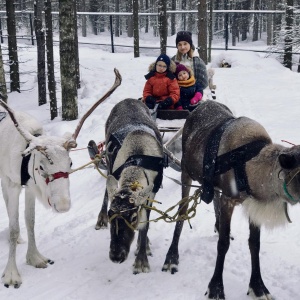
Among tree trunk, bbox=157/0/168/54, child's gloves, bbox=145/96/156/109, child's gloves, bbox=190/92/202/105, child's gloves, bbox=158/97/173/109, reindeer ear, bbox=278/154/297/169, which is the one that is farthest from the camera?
tree trunk, bbox=157/0/168/54

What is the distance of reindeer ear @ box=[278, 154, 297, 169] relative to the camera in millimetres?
2865

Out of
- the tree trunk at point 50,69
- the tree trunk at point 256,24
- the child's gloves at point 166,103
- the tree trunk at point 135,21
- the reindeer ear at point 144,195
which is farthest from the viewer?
the tree trunk at point 256,24

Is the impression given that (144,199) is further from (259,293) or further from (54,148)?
(259,293)

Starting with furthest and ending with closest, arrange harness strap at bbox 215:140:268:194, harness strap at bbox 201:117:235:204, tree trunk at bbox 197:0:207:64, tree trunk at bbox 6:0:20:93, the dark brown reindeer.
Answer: tree trunk at bbox 6:0:20:93 → tree trunk at bbox 197:0:207:64 → harness strap at bbox 201:117:235:204 → harness strap at bbox 215:140:268:194 → the dark brown reindeer

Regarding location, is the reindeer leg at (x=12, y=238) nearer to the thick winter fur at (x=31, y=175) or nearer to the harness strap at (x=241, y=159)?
the thick winter fur at (x=31, y=175)

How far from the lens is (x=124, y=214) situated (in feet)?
11.2

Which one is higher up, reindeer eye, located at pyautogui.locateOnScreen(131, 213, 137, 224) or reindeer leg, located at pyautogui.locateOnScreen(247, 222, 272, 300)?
reindeer eye, located at pyautogui.locateOnScreen(131, 213, 137, 224)

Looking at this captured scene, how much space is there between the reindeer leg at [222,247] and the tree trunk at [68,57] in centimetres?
685

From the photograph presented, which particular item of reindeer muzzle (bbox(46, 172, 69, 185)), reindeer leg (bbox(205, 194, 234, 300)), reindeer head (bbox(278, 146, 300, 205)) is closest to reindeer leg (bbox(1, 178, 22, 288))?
reindeer muzzle (bbox(46, 172, 69, 185))

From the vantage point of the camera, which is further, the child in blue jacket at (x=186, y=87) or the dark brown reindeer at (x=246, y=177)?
the child in blue jacket at (x=186, y=87)

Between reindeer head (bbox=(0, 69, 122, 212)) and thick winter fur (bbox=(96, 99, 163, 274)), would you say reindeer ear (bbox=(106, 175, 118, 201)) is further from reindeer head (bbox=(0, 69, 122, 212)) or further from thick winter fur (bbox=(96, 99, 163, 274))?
reindeer head (bbox=(0, 69, 122, 212))

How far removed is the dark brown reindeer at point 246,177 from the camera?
309 cm

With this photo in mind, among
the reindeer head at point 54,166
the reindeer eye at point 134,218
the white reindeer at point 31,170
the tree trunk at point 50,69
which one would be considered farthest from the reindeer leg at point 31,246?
the tree trunk at point 50,69

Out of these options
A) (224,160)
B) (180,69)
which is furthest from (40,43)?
(224,160)
